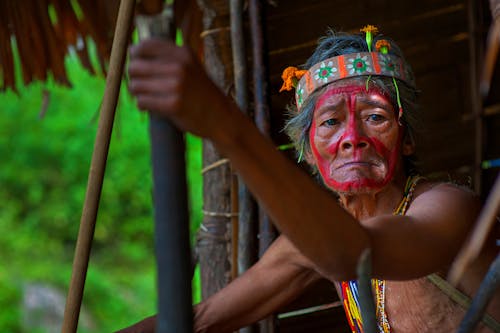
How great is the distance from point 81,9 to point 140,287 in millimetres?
6895

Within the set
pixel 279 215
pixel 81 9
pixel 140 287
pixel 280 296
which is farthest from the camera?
pixel 140 287

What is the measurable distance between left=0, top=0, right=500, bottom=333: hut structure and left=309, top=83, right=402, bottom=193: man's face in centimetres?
73

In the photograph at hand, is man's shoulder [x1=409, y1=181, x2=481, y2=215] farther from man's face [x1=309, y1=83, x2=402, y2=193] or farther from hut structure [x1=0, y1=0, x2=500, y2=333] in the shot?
hut structure [x1=0, y1=0, x2=500, y2=333]

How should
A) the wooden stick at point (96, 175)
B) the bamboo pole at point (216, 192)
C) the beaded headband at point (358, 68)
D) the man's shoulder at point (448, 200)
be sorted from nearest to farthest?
the man's shoulder at point (448, 200), the wooden stick at point (96, 175), the beaded headband at point (358, 68), the bamboo pole at point (216, 192)

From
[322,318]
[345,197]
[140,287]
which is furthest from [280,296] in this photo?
[140,287]

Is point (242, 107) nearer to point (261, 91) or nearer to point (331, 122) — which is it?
point (261, 91)

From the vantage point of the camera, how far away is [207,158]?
3498 millimetres

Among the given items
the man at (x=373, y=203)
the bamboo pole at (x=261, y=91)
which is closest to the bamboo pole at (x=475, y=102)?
the bamboo pole at (x=261, y=91)

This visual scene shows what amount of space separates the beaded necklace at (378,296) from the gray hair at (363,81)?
0.15 meters

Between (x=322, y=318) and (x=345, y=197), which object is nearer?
(x=345, y=197)

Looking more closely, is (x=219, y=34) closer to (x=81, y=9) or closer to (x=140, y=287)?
→ (x=81, y=9)

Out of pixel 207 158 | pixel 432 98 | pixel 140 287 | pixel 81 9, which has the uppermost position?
pixel 81 9

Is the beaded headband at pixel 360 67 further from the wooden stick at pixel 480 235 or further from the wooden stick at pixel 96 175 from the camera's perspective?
the wooden stick at pixel 480 235

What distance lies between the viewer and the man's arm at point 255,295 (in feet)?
8.63
